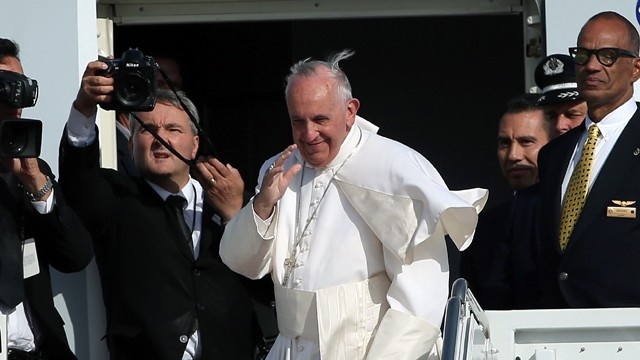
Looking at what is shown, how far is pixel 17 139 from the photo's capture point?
485 centimetres

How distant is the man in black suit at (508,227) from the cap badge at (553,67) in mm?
154

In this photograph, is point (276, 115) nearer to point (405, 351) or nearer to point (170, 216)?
point (170, 216)

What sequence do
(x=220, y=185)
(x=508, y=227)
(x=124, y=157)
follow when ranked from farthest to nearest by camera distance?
(x=124, y=157), (x=508, y=227), (x=220, y=185)

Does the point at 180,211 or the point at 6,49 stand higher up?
the point at 6,49

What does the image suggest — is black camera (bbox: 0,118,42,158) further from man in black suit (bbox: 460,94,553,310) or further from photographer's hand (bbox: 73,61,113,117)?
man in black suit (bbox: 460,94,553,310)

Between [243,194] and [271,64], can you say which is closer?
[243,194]

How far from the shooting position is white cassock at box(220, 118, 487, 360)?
461cm

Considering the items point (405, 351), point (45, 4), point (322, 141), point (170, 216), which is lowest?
point (405, 351)

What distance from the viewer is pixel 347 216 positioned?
189 inches

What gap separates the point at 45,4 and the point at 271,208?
188cm

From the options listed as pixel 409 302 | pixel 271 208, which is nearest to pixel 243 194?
pixel 271 208

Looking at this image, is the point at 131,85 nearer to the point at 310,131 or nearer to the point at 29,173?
the point at 29,173

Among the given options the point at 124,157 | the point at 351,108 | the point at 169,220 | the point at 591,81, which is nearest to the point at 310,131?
the point at 351,108

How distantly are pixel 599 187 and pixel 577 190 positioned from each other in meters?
0.11
